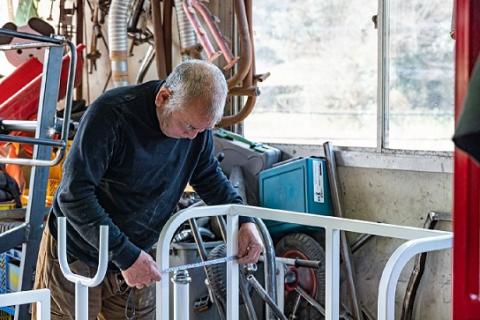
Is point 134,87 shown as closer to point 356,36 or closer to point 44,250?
point 44,250

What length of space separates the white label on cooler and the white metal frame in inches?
48.2

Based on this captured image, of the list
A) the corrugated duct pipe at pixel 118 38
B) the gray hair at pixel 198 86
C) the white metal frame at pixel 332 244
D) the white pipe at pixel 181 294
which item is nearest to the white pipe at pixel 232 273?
the white metal frame at pixel 332 244

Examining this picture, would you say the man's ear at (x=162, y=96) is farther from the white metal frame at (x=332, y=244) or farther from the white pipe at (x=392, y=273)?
the white pipe at (x=392, y=273)

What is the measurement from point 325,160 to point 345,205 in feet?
0.86

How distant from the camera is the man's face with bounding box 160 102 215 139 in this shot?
2.16m

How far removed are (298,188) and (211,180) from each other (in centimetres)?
113

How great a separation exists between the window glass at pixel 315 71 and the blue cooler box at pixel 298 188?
1.03 ft

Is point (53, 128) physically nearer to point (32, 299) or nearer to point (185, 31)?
point (32, 299)

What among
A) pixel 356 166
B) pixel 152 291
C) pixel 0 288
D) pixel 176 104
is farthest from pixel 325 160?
pixel 0 288

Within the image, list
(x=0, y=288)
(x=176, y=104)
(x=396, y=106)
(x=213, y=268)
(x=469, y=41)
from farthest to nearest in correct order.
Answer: (x=0, y=288)
(x=396, y=106)
(x=213, y=268)
(x=176, y=104)
(x=469, y=41)

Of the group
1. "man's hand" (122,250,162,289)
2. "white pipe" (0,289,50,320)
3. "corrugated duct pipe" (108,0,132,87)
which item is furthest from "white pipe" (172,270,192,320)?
"corrugated duct pipe" (108,0,132,87)

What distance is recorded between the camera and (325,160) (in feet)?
11.8

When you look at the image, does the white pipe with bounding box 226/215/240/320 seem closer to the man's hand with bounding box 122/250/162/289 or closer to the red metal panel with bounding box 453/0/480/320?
the man's hand with bounding box 122/250/162/289

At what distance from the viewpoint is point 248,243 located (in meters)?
2.38
